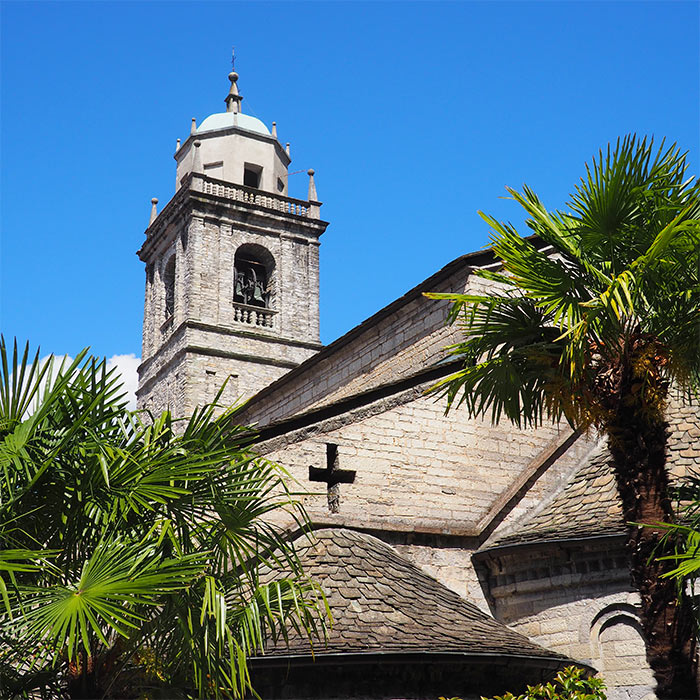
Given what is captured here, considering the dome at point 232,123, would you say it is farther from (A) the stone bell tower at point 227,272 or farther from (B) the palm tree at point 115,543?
(B) the palm tree at point 115,543

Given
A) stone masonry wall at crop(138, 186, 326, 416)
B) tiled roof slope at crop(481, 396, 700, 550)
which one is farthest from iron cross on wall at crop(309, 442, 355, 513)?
stone masonry wall at crop(138, 186, 326, 416)

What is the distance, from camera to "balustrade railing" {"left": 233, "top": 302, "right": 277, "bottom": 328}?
32.4 metres

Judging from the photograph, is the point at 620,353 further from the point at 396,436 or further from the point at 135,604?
the point at 396,436

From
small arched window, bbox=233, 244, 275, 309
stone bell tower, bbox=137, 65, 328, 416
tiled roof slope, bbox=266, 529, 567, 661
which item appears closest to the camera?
tiled roof slope, bbox=266, 529, 567, 661

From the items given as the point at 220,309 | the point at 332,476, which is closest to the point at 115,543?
the point at 332,476

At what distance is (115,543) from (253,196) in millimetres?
27681

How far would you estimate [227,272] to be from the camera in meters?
32.6

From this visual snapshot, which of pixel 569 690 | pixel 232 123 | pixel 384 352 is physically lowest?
pixel 569 690

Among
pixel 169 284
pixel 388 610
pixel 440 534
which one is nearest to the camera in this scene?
pixel 388 610

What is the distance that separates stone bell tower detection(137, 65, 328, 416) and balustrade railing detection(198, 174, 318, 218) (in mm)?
35

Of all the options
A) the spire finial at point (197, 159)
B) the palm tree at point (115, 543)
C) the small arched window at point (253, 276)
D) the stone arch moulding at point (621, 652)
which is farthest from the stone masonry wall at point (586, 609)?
the spire finial at point (197, 159)

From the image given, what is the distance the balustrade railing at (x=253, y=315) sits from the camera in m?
32.4

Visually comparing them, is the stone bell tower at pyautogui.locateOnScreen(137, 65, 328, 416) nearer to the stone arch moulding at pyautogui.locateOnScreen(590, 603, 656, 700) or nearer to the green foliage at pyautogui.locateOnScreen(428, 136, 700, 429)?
the stone arch moulding at pyautogui.locateOnScreen(590, 603, 656, 700)

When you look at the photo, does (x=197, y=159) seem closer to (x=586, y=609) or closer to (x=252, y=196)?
(x=252, y=196)
